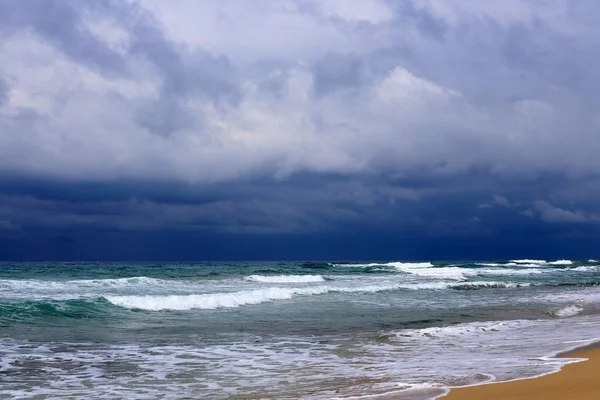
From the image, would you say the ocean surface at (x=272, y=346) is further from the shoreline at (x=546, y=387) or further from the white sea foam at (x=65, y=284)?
the white sea foam at (x=65, y=284)

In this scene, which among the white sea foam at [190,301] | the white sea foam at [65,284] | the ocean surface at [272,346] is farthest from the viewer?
the white sea foam at [65,284]

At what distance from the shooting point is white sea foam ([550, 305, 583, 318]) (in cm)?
1648

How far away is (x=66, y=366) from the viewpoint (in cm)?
923

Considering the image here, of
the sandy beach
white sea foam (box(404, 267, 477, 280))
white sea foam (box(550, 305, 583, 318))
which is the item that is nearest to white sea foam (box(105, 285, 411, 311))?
white sea foam (box(550, 305, 583, 318))

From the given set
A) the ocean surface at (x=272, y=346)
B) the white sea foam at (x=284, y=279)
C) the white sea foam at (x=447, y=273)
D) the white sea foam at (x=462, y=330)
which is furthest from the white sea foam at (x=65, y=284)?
the white sea foam at (x=447, y=273)

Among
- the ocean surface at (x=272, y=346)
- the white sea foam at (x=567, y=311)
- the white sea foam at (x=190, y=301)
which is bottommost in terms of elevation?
the ocean surface at (x=272, y=346)

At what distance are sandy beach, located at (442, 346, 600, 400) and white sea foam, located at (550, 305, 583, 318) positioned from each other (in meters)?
8.96

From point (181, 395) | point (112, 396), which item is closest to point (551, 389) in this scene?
point (181, 395)

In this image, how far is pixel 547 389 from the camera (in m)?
6.82

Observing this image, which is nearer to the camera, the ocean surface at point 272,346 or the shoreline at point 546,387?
the shoreline at point 546,387

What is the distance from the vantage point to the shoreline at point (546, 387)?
6.49m

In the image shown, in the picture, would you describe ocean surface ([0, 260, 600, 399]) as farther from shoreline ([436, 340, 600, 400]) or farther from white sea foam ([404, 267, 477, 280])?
white sea foam ([404, 267, 477, 280])

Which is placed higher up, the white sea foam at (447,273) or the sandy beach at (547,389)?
the white sea foam at (447,273)

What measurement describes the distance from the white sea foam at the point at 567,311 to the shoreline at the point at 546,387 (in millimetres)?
8595
